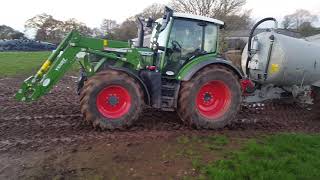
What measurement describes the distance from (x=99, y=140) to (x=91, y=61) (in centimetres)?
193

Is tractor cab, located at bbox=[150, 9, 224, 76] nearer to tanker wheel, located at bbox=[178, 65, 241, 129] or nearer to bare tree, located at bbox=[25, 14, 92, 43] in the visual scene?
tanker wheel, located at bbox=[178, 65, 241, 129]

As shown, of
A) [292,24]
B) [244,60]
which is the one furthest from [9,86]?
[292,24]

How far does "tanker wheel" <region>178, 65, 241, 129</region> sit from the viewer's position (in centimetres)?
813

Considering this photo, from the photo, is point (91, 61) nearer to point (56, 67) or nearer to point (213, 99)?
point (56, 67)

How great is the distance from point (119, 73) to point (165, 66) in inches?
46.9

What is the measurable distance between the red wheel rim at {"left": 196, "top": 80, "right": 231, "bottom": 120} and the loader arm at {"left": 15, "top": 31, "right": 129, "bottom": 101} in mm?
2022

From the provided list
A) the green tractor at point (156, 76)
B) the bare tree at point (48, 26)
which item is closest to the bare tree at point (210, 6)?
the bare tree at point (48, 26)

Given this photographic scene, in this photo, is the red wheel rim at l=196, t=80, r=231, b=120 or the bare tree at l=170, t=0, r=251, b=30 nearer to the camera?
the red wheel rim at l=196, t=80, r=231, b=120

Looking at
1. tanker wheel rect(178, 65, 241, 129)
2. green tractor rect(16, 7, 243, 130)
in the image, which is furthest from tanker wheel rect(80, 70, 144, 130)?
tanker wheel rect(178, 65, 241, 129)

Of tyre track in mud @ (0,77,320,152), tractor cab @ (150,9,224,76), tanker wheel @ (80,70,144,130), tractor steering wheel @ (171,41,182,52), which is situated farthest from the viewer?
tractor steering wheel @ (171,41,182,52)

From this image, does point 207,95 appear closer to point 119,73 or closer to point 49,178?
point 119,73

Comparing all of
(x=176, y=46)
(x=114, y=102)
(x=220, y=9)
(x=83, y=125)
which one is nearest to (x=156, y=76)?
(x=176, y=46)

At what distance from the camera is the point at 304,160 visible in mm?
6492

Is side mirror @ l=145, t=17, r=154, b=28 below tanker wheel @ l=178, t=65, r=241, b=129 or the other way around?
the other way around
